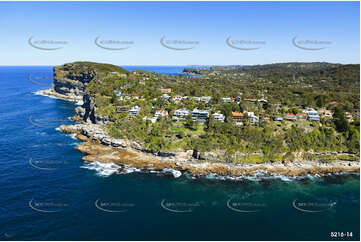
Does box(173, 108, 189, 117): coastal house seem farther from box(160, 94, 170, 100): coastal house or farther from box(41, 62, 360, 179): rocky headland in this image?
box(41, 62, 360, 179): rocky headland

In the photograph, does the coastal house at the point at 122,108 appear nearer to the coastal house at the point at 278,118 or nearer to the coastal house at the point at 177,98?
the coastal house at the point at 177,98

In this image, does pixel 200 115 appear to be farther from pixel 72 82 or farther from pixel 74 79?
pixel 72 82

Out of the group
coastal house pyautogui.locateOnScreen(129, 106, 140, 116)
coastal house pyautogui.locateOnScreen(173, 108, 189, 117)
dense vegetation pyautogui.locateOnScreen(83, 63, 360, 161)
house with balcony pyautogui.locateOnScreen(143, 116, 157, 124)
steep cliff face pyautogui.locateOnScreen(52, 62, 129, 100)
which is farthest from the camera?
steep cliff face pyautogui.locateOnScreen(52, 62, 129, 100)

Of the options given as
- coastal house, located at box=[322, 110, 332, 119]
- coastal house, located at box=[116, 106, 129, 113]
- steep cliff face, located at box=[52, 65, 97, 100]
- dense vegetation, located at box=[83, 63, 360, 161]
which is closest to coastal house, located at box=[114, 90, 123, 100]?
dense vegetation, located at box=[83, 63, 360, 161]

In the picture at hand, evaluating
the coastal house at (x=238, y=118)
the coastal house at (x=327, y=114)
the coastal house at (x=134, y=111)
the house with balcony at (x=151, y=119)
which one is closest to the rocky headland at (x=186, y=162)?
the coastal house at (x=134, y=111)

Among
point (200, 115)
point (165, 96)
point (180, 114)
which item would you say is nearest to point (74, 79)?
point (165, 96)

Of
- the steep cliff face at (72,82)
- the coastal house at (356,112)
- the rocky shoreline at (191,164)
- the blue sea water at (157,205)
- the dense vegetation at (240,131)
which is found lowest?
the blue sea water at (157,205)

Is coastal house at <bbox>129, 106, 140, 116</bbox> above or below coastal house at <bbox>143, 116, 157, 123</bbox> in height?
above
